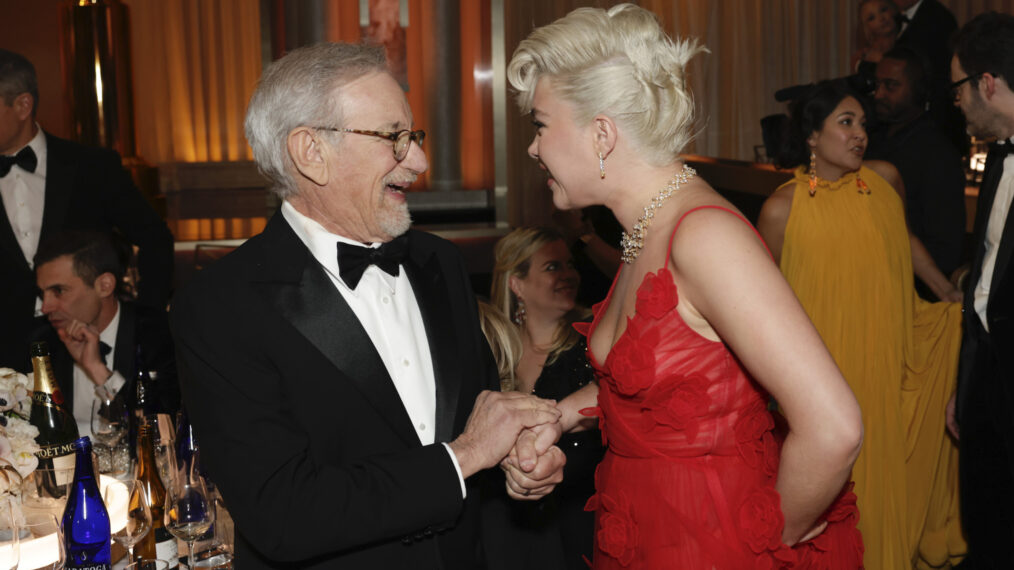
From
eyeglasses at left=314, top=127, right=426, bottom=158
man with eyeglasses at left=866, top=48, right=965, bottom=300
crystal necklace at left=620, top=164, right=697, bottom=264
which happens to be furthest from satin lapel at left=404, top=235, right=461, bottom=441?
man with eyeglasses at left=866, top=48, right=965, bottom=300

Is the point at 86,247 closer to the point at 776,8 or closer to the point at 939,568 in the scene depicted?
the point at 939,568

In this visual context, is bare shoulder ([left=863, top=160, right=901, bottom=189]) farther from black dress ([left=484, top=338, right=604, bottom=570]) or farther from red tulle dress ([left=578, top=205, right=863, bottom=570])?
red tulle dress ([left=578, top=205, right=863, bottom=570])

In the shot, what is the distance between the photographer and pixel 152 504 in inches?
82.0

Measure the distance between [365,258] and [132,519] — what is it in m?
0.70

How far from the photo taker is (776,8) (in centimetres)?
1059

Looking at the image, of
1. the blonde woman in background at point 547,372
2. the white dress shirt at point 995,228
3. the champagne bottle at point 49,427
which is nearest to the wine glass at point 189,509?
the champagne bottle at point 49,427

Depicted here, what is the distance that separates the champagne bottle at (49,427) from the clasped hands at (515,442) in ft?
3.30

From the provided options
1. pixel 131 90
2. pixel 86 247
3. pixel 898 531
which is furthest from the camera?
pixel 131 90

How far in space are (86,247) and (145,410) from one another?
764 millimetres

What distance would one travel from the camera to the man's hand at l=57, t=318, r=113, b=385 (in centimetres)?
279

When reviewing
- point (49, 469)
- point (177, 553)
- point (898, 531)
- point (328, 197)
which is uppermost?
point (328, 197)

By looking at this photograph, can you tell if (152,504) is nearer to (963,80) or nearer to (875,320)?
(875,320)

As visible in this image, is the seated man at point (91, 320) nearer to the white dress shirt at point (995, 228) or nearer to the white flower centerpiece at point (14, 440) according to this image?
the white flower centerpiece at point (14, 440)

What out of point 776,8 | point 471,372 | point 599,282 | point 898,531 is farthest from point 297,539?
point 776,8
